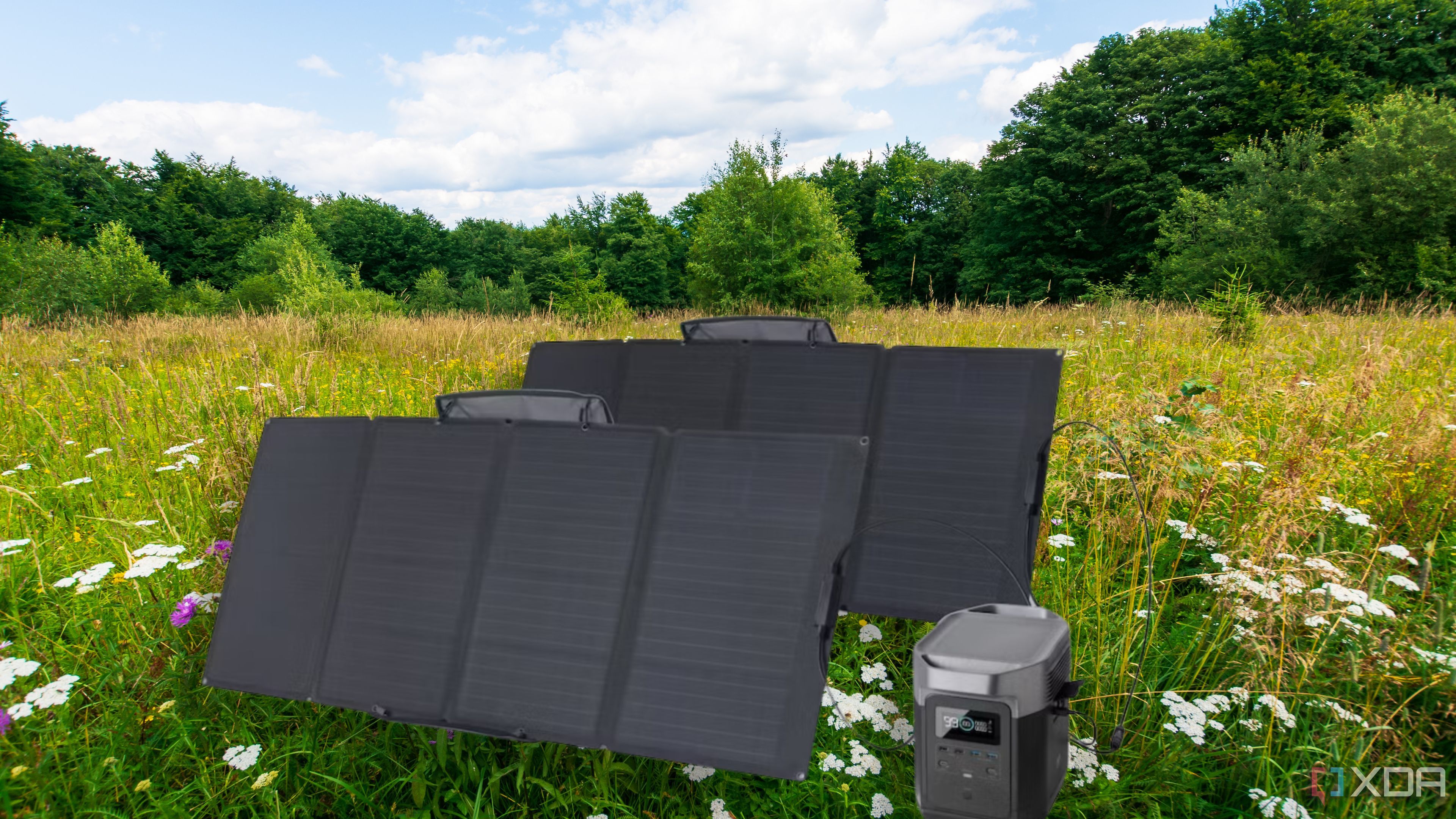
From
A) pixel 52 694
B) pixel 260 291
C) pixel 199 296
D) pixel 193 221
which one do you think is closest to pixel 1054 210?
pixel 52 694

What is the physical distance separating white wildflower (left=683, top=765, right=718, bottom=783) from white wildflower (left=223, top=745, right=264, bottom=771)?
4.23ft

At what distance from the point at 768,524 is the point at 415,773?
4.59 feet

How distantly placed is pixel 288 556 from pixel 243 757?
61 centimetres

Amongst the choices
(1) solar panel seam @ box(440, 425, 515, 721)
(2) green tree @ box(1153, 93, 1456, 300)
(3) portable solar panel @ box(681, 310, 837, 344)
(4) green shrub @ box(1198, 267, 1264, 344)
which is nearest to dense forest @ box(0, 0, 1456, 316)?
(2) green tree @ box(1153, 93, 1456, 300)

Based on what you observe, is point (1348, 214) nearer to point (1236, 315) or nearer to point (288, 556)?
point (1236, 315)

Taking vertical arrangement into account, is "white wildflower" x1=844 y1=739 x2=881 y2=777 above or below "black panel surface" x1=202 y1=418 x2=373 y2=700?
below

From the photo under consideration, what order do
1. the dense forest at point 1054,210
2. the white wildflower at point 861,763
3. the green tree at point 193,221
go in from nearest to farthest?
1. the white wildflower at point 861,763
2. the dense forest at point 1054,210
3. the green tree at point 193,221

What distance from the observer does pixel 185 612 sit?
2.60 m

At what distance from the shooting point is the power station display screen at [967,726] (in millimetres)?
1533

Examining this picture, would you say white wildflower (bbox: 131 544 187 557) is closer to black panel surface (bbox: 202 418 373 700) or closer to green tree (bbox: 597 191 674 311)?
black panel surface (bbox: 202 418 373 700)

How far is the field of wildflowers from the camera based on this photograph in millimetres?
2082

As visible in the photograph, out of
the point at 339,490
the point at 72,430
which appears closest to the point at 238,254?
the point at 72,430

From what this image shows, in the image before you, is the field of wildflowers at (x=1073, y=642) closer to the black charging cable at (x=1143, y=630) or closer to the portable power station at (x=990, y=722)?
the black charging cable at (x=1143, y=630)

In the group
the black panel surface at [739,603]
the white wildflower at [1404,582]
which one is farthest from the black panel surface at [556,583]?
the white wildflower at [1404,582]
